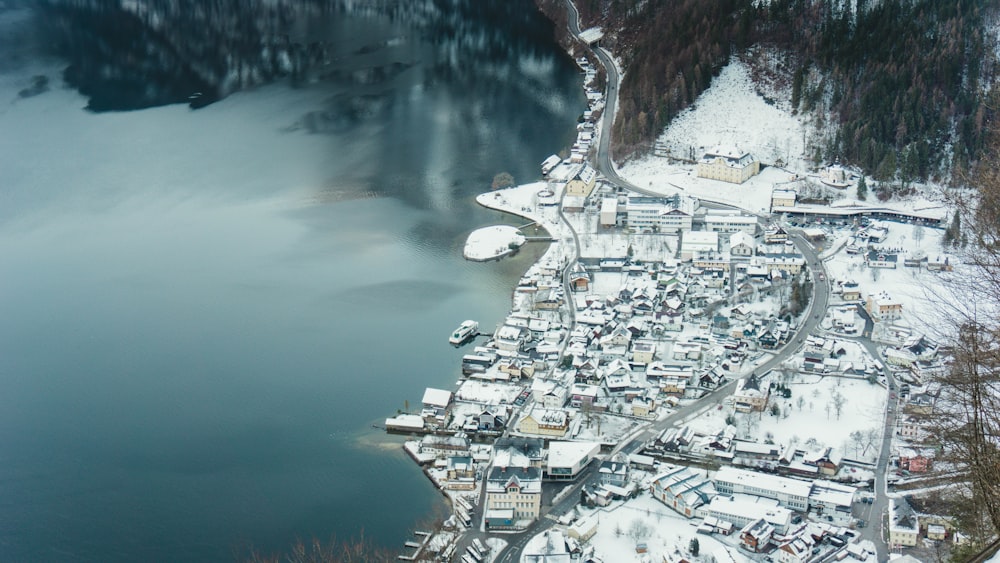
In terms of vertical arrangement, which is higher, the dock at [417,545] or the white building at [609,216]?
the white building at [609,216]

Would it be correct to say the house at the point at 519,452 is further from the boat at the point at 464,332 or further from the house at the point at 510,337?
the boat at the point at 464,332

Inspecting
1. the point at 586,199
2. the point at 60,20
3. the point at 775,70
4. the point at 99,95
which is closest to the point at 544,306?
the point at 586,199

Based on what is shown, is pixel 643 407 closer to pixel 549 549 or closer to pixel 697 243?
pixel 549 549

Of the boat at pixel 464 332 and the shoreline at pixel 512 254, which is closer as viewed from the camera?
the shoreline at pixel 512 254

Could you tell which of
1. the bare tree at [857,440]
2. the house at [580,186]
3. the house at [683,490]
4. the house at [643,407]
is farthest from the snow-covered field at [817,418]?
the house at [580,186]

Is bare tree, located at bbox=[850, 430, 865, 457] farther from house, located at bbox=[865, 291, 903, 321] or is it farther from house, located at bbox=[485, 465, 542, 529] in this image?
house, located at bbox=[485, 465, 542, 529]

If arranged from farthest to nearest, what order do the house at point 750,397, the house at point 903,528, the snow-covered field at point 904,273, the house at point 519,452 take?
the snow-covered field at point 904,273 < the house at point 750,397 < the house at point 519,452 < the house at point 903,528

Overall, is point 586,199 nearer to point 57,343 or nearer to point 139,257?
point 139,257

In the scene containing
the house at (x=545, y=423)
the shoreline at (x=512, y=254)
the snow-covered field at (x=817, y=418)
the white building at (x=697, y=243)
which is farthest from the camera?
the white building at (x=697, y=243)
